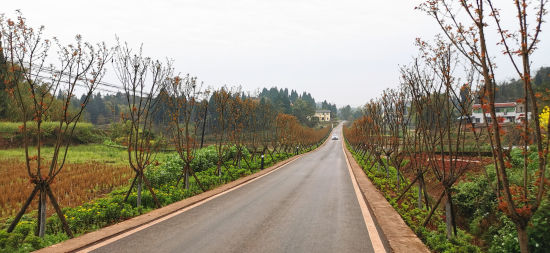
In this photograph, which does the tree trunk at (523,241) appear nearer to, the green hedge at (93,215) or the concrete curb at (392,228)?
the concrete curb at (392,228)

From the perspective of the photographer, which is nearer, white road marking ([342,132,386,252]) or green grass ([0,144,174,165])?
white road marking ([342,132,386,252])

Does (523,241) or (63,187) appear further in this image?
(63,187)

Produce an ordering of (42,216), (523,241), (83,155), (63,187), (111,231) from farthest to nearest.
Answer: (83,155), (63,187), (111,231), (42,216), (523,241)

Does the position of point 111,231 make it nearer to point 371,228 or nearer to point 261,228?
point 261,228

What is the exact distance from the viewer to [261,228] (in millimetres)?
6113

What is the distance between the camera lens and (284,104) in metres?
109

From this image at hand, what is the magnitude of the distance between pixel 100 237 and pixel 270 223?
330 cm

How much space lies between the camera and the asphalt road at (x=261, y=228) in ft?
16.5

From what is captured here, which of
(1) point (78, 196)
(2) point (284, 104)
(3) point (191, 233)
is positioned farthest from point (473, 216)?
(2) point (284, 104)

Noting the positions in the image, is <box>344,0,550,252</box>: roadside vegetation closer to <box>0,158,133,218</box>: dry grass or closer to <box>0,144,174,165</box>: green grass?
<box>0,158,133,218</box>: dry grass

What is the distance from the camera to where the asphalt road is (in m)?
5.04

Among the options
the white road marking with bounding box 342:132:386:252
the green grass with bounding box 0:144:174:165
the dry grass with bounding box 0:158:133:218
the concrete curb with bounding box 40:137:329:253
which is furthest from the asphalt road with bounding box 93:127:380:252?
the green grass with bounding box 0:144:174:165

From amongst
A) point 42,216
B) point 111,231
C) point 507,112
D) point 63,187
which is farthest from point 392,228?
point 507,112

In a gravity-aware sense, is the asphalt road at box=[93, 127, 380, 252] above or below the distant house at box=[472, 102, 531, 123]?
below
